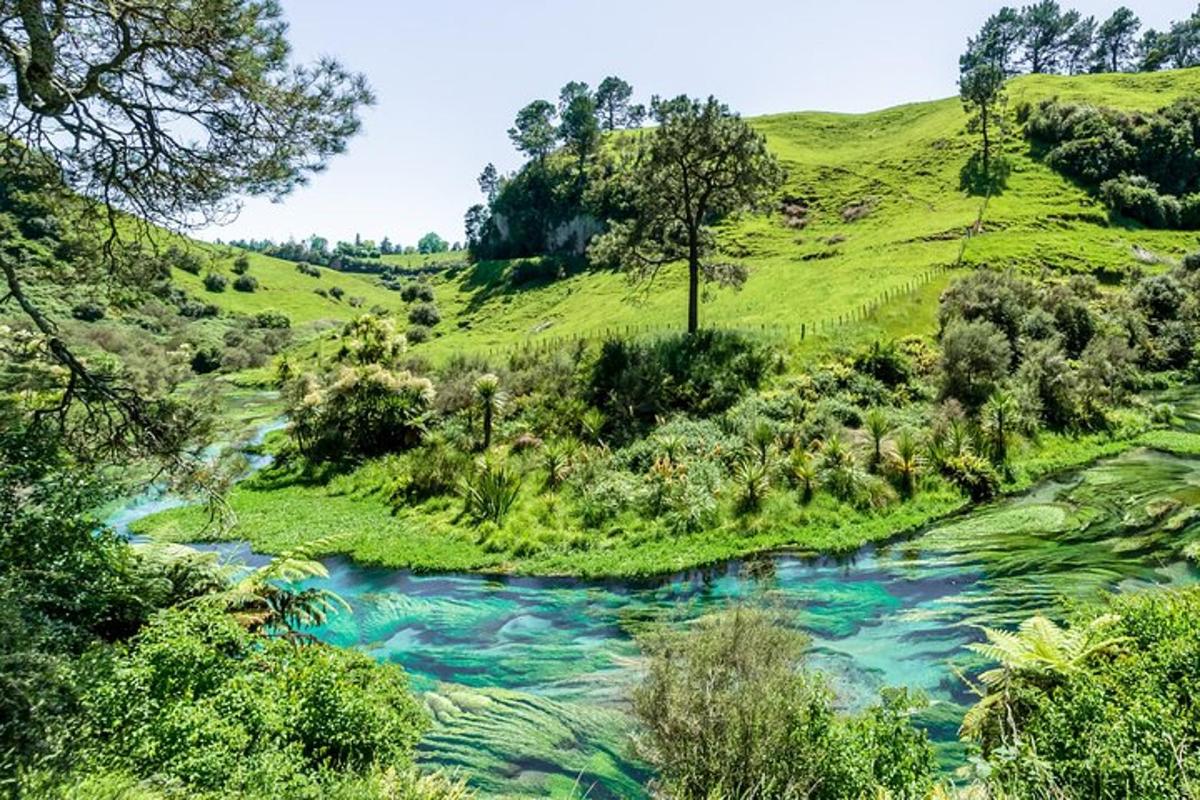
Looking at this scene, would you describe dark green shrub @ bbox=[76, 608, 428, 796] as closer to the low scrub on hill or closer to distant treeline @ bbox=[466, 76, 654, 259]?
the low scrub on hill

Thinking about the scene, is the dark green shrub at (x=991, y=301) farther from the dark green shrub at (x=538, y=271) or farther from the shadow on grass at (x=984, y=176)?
the dark green shrub at (x=538, y=271)

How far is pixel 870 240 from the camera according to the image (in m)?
54.2

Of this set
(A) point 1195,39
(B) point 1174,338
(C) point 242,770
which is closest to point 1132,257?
(B) point 1174,338

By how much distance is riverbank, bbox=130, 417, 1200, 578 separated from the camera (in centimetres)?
1903

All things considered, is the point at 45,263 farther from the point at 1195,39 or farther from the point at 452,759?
the point at 1195,39

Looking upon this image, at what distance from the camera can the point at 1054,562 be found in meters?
15.8

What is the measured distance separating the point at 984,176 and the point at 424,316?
2445 inches

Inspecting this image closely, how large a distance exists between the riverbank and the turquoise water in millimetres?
621

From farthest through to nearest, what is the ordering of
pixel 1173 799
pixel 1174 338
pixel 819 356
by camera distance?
pixel 1174 338, pixel 819 356, pixel 1173 799

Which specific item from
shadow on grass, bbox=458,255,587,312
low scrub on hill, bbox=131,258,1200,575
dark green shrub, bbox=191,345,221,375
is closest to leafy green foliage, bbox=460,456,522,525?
low scrub on hill, bbox=131,258,1200,575

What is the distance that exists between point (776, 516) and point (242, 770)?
57.7ft

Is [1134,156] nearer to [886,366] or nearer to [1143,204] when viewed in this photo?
[1143,204]

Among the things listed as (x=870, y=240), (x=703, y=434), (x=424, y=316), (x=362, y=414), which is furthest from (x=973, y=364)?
(x=424, y=316)

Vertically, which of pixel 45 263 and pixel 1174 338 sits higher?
pixel 45 263
